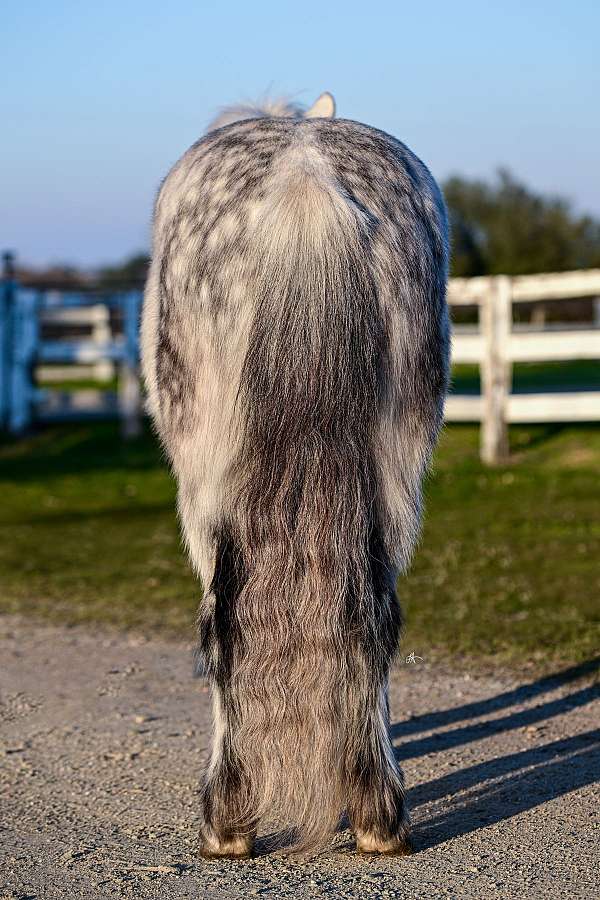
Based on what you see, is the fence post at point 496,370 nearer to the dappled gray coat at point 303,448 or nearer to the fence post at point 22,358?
the fence post at point 22,358

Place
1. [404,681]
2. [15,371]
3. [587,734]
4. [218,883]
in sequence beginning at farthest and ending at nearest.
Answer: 1. [15,371]
2. [404,681]
3. [587,734]
4. [218,883]

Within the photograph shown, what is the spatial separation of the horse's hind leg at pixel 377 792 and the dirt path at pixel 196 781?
0.06 meters

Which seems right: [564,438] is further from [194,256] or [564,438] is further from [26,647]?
[194,256]

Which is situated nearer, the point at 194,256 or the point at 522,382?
the point at 194,256

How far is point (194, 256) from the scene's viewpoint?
3.46 metres

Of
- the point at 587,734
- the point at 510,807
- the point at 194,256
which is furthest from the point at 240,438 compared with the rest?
the point at 587,734

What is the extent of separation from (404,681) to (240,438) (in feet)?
8.53

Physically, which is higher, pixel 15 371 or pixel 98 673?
pixel 15 371

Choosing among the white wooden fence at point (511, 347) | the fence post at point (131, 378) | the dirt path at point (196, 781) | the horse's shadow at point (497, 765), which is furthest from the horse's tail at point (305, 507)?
the fence post at point (131, 378)

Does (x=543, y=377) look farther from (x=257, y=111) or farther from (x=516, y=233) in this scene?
(x=516, y=233)

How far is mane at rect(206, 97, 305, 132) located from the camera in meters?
4.08

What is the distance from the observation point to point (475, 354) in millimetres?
12641

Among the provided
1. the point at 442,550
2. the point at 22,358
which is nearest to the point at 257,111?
the point at 442,550

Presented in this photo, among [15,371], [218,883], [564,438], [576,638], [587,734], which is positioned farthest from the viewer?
[15,371]
